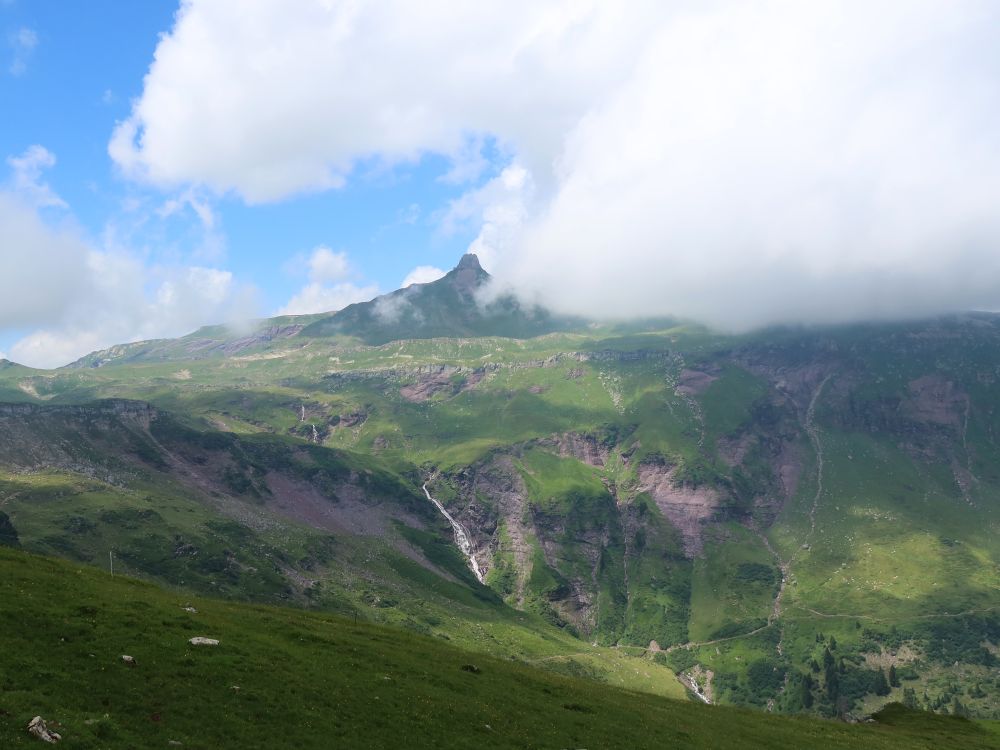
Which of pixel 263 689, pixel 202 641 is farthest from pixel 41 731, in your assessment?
pixel 202 641

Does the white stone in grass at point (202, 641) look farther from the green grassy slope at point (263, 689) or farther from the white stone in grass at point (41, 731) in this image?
the white stone in grass at point (41, 731)

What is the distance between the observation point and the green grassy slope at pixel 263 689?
51.0 m

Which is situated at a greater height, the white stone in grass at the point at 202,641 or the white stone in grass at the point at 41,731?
the white stone in grass at the point at 41,731

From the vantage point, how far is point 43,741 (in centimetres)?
4334

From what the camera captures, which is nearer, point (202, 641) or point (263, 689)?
point (263, 689)

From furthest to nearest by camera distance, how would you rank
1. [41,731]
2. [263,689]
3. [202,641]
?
[202,641]
[263,689]
[41,731]

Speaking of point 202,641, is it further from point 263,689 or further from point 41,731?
point 41,731

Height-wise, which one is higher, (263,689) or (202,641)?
(202,641)

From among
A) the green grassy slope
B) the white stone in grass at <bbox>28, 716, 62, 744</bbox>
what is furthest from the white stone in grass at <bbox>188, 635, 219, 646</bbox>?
the white stone in grass at <bbox>28, 716, 62, 744</bbox>

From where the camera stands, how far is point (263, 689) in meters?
60.5

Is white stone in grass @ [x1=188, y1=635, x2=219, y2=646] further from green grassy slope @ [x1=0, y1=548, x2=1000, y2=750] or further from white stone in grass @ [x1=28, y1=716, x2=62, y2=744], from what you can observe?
white stone in grass @ [x1=28, y1=716, x2=62, y2=744]

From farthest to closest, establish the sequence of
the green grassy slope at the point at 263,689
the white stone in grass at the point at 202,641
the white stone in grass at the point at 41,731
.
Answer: the white stone in grass at the point at 202,641, the green grassy slope at the point at 263,689, the white stone in grass at the point at 41,731

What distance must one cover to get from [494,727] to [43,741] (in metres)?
38.3

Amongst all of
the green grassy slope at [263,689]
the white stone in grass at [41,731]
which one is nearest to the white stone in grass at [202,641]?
the green grassy slope at [263,689]
